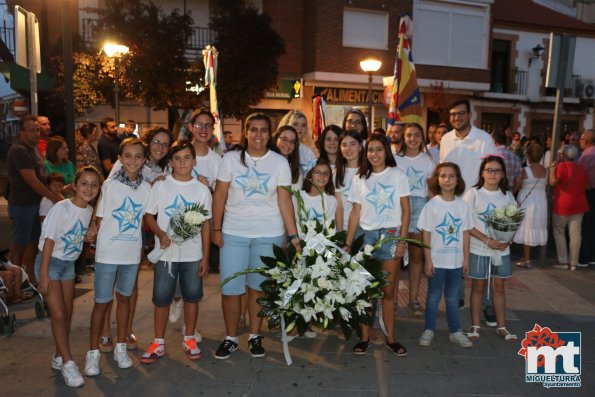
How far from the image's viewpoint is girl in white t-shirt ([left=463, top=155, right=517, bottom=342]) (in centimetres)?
480

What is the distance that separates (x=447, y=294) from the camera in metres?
4.61

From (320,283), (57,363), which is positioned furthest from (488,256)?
(57,363)

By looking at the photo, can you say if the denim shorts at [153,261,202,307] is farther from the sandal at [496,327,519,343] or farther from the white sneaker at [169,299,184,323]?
the sandal at [496,327,519,343]

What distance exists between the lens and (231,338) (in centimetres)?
437

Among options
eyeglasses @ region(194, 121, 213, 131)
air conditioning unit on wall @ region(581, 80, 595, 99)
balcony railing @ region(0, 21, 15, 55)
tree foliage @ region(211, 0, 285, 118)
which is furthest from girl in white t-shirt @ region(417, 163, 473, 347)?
air conditioning unit on wall @ region(581, 80, 595, 99)

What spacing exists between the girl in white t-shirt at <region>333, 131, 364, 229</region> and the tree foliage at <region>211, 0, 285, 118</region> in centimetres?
1105

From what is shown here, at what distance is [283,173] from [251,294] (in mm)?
1085

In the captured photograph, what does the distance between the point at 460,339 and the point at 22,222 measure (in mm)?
4897

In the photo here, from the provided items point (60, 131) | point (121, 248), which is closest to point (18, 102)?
point (60, 131)

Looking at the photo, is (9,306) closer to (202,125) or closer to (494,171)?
(202,125)

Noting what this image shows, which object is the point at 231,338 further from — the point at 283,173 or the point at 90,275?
the point at 90,275

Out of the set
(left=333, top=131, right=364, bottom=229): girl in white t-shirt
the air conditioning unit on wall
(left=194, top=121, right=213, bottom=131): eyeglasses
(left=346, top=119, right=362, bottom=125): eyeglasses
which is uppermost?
the air conditioning unit on wall

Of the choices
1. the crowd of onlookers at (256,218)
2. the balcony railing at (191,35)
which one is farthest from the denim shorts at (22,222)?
the balcony railing at (191,35)
